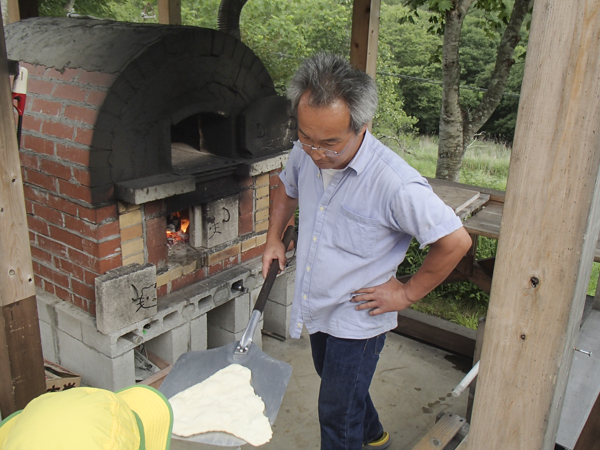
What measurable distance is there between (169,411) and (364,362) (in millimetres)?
922

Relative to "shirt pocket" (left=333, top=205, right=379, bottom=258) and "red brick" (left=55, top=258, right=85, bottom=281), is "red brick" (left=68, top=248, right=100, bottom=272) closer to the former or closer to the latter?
"red brick" (left=55, top=258, right=85, bottom=281)

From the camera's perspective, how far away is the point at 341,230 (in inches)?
84.7

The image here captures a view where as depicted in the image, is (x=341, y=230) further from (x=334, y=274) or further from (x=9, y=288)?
(x=9, y=288)

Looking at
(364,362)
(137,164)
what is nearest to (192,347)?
(137,164)

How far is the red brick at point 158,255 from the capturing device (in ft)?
10.4

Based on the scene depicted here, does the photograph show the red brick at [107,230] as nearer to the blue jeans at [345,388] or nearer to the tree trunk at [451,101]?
the blue jeans at [345,388]

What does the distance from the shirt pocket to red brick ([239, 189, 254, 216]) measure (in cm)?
156

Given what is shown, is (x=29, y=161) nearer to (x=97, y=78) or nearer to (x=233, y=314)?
(x=97, y=78)

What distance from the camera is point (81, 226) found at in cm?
288

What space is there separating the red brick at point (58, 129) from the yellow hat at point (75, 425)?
178 cm

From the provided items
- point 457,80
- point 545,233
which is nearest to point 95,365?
point 545,233

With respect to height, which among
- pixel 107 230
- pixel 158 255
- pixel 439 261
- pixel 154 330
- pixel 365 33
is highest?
pixel 365 33

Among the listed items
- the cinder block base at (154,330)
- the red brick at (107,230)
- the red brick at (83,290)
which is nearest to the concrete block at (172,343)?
the cinder block base at (154,330)

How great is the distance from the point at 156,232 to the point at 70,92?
895 millimetres
